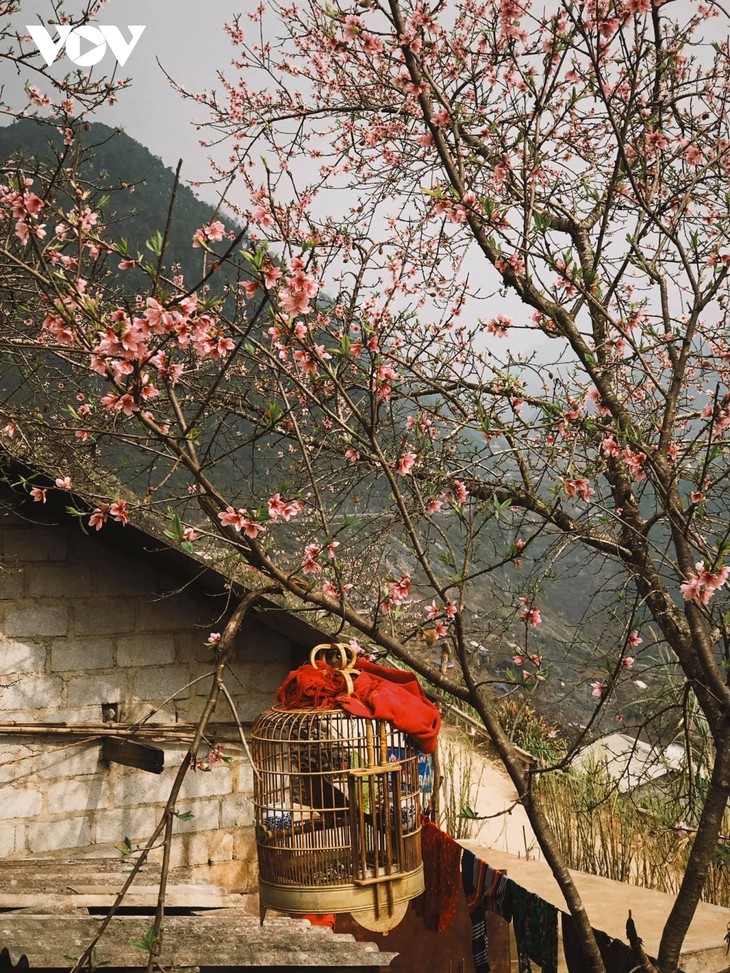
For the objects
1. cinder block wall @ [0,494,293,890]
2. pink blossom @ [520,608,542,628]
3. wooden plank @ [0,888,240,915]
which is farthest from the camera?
cinder block wall @ [0,494,293,890]

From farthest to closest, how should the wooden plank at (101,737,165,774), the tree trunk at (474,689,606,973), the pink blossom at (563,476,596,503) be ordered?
the wooden plank at (101,737,165,774) < the pink blossom at (563,476,596,503) < the tree trunk at (474,689,606,973)

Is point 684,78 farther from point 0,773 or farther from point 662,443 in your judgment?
point 0,773

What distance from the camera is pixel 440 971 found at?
5.51 meters

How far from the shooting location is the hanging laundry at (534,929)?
4.26m

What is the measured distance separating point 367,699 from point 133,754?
2.28m

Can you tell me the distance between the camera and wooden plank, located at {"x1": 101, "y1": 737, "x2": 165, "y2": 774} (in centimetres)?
518

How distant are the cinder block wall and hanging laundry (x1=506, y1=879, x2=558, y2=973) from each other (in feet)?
Answer: 6.65

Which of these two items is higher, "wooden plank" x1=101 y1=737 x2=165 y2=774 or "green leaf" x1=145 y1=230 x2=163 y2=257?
"green leaf" x1=145 y1=230 x2=163 y2=257

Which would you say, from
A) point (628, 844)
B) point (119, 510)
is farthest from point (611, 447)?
point (628, 844)

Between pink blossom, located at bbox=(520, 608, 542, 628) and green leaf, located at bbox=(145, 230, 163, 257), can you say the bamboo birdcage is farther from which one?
green leaf, located at bbox=(145, 230, 163, 257)

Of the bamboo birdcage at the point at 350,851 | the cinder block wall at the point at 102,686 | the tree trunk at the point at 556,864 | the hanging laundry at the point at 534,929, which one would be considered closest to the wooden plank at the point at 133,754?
the cinder block wall at the point at 102,686

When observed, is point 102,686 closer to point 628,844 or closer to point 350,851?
point 350,851

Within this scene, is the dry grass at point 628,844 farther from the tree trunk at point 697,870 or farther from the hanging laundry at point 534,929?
the tree trunk at point 697,870

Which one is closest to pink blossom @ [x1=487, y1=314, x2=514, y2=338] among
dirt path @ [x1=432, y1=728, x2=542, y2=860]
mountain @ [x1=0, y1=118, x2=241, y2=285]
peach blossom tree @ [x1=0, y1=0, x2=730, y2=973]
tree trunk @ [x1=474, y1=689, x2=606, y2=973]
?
peach blossom tree @ [x1=0, y1=0, x2=730, y2=973]
